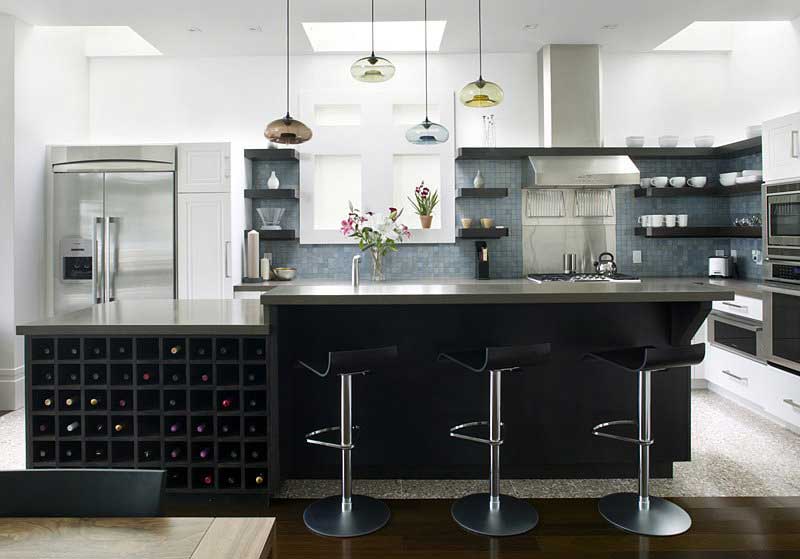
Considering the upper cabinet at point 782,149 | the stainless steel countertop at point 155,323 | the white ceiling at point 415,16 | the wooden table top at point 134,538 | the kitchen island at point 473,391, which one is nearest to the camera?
the wooden table top at point 134,538

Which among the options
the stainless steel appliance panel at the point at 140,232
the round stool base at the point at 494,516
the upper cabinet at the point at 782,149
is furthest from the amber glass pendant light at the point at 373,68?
the upper cabinet at the point at 782,149

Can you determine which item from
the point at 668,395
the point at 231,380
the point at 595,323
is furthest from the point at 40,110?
the point at 668,395

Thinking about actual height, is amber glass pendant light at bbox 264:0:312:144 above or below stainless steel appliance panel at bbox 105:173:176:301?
above

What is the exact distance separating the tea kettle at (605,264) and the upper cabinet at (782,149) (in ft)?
4.75

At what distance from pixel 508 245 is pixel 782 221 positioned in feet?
7.34

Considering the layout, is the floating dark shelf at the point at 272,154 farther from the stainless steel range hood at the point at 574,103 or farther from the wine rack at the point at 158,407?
the wine rack at the point at 158,407

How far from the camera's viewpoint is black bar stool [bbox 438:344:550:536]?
2.80 m

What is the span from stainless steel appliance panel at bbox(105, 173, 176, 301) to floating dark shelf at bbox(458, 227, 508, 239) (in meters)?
2.53

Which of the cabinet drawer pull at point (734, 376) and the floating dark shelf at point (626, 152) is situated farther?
the floating dark shelf at point (626, 152)

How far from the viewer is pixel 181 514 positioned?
9.87 feet

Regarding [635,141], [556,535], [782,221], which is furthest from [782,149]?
[556,535]

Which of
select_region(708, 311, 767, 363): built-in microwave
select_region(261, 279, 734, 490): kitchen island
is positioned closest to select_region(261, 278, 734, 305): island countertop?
select_region(261, 279, 734, 490): kitchen island

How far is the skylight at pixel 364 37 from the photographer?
227 inches

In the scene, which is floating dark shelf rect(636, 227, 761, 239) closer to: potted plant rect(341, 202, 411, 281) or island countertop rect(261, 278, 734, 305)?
potted plant rect(341, 202, 411, 281)
